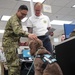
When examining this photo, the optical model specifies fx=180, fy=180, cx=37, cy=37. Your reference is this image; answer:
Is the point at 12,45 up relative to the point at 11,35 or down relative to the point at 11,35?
down

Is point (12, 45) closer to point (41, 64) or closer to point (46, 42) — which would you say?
point (46, 42)


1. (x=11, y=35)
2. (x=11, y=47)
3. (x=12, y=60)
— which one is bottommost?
(x=12, y=60)

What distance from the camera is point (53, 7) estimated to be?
664 centimetres

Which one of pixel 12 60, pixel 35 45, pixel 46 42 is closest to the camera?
pixel 35 45

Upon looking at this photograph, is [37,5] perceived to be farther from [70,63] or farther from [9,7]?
[9,7]

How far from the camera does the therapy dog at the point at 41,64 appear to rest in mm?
1542

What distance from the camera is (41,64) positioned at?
1830mm

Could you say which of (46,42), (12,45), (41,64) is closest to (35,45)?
(41,64)

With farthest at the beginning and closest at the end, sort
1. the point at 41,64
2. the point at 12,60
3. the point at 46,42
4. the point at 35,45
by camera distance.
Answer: the point at 46,42 → the point at 12,60 → the point at 35,45 → the point at 41,64

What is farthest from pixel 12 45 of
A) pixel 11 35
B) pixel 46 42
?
pixel 46 42

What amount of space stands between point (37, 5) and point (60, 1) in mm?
3229

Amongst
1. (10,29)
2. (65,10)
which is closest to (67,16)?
(65,10)

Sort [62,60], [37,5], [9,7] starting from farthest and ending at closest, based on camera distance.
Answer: [9,7] < [37,5] < [62,60]

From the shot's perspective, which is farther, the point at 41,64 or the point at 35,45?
the point at 35,45
